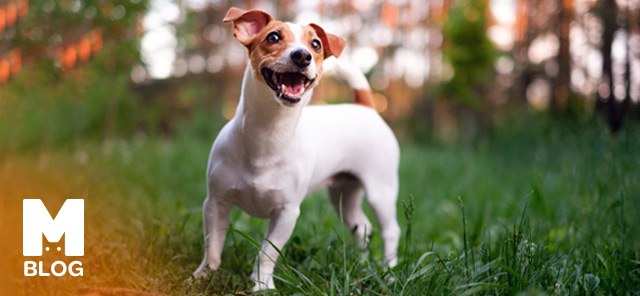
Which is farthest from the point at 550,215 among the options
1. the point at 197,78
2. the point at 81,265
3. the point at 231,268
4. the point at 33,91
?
the point at 197,78

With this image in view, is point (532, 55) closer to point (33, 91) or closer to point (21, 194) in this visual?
point (33, 91)

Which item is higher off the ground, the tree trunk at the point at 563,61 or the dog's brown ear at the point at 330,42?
the tree trunk at the point at 563,61

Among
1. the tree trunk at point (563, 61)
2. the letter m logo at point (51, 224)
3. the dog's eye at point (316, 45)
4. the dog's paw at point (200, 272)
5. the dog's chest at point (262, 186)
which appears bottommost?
the dog's paw at point (200, 272)

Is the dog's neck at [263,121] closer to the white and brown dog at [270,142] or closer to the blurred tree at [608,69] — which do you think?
the white and brown dog at [270,142]

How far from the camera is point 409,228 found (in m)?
2.14

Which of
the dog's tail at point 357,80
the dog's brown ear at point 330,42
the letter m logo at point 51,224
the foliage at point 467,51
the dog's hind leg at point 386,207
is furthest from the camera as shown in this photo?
the foliage at point 467,51

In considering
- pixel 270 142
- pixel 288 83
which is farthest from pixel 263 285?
pixel 288 83

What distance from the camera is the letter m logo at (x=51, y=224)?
2736 mm

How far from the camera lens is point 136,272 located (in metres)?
2.44

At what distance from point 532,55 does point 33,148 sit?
1298 cm

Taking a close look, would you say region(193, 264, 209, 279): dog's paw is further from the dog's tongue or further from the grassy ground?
the dog's tongue

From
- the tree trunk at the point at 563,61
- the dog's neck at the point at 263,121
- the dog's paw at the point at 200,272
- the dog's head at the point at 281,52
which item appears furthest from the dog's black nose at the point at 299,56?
the tree trunk at the point at 563,61

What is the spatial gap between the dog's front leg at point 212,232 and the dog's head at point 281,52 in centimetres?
66

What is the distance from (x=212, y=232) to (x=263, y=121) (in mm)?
575
